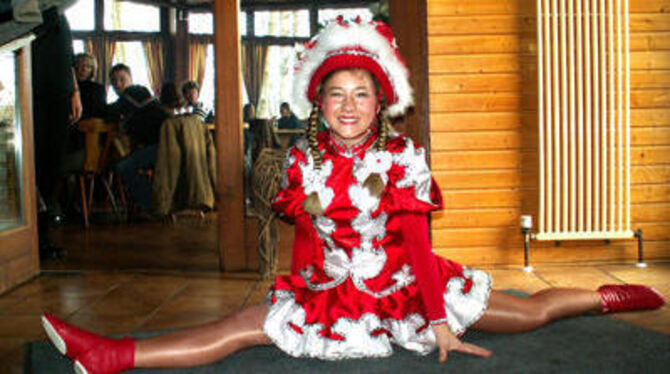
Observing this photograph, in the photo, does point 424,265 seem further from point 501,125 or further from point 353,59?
point 501,125

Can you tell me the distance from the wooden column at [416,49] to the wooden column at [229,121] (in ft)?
2.59

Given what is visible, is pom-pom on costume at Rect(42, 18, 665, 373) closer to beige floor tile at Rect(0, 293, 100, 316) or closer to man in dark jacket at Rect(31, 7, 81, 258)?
beige floor tile at Rect(0, 293, 100, 316)

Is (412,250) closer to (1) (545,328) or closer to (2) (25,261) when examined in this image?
(1) (545,328)

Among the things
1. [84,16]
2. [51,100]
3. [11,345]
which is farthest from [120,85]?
[84,16]

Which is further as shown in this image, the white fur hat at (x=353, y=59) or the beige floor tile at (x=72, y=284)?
the beige floor tile at (x=72, y=284)

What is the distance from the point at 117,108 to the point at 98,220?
3.28 ft

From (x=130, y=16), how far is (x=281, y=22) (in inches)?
105

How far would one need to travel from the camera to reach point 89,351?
1.65m

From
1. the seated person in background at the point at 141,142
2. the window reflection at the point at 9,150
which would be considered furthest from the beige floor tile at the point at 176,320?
the seated person in background at the point at 141,142

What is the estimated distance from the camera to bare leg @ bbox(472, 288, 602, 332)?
6.30ft

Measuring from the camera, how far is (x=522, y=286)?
279 centimetres

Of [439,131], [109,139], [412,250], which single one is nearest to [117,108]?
[109,139]

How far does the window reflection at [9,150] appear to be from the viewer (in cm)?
307

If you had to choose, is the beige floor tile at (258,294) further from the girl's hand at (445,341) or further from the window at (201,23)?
the window at (201,23)
